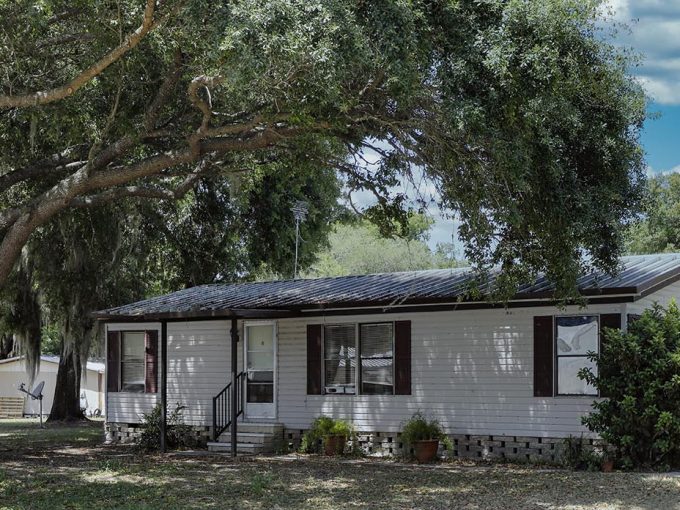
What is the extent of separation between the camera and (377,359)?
56.4 feet

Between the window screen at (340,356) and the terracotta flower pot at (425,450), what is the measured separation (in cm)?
202

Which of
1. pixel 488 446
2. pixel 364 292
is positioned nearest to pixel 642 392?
pixel 488 446

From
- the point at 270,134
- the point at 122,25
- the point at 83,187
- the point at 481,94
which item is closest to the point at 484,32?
the point at 481,94

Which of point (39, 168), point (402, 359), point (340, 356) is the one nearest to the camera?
point (39, 168)

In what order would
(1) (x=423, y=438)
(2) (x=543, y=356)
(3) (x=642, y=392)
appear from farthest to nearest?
(1) (x=423, y=438), (2) (x=543, y=356), (3) (x=642, y=392)

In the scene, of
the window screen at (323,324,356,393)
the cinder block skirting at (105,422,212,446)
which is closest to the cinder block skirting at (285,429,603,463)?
the window screen at (323,324,356,393)

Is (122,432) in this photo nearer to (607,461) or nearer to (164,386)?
(164,386)

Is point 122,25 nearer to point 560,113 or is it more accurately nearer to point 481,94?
point 481,94

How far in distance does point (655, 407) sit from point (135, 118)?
8657mm

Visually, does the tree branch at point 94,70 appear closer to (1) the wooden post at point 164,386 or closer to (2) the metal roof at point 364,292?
(2) the metal roof at point 364,292

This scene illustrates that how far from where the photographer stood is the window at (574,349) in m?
14.8

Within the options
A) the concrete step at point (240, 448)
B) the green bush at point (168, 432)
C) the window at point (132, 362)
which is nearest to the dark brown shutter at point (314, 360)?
the concrete step at point (240, 448)

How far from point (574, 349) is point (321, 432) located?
15.8ft

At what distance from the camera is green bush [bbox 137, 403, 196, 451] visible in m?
18.8
